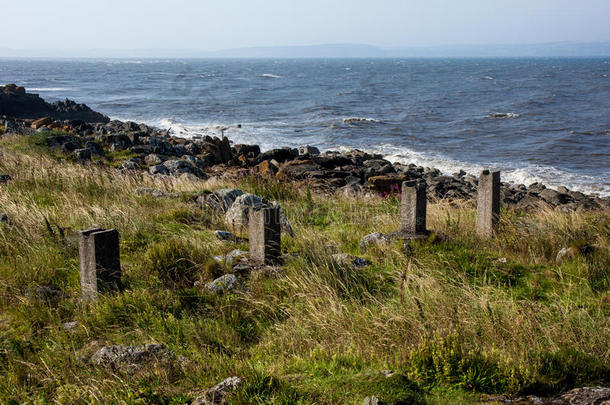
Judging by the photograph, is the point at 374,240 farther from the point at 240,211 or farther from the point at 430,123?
the point at 430,123

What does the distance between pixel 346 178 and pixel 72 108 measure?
3110 centimetres

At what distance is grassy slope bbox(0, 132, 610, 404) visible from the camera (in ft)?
11.9

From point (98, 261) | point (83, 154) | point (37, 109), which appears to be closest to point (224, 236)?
point (98, 261)

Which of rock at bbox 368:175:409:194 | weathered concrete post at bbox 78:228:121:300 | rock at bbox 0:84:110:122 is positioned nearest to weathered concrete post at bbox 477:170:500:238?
weathered concrete post at bbox 78:228:121:300

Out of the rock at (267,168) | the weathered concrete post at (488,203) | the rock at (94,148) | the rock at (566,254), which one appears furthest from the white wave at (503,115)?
the rock at (566,254)

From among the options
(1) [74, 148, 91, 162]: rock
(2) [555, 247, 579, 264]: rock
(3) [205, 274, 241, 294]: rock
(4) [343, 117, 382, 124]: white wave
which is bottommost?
(3) [205, 274, 241, 294]: rock

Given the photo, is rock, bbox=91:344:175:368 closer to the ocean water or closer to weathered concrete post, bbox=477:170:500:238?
weathered concrete post, bbox=477:170:500:238

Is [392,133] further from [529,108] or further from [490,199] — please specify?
[490,199]

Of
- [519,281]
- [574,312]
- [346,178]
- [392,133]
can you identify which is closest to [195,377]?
[574,312]

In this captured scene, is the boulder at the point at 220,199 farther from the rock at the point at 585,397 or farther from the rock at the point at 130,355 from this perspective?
the rock at the point at 585,397

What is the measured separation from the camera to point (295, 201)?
1045cm

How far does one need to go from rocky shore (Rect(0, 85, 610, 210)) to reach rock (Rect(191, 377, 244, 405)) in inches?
393

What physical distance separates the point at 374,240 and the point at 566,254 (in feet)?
7.62

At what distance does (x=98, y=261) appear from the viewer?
512 centimetres
